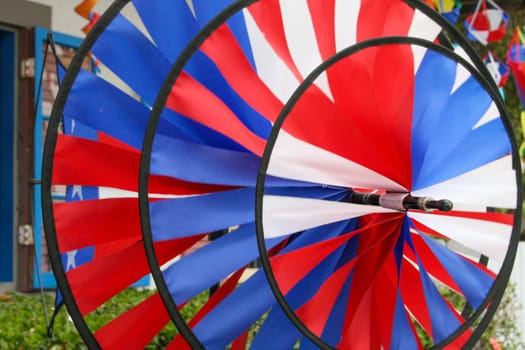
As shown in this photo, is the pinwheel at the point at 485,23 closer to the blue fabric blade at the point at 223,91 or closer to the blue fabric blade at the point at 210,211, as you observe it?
the blue fabric blade at the point at 223,91

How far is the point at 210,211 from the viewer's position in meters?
1.23

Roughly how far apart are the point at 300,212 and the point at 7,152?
2.89 meters

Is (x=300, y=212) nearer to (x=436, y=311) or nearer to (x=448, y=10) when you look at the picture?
(x=436, y=311)

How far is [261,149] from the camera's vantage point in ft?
4.17

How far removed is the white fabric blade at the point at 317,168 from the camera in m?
1.19

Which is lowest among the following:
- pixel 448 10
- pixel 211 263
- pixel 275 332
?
pixel 275 332

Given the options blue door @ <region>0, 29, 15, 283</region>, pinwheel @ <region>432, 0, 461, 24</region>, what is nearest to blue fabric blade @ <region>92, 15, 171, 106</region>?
pinwheel @ <region>432, 0, 461, 24</region>

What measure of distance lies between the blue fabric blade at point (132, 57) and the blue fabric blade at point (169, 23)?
0.05ft

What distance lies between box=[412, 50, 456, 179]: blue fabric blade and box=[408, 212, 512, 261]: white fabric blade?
0.08 m

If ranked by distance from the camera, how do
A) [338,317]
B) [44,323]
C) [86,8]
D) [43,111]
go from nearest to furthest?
[338,317] < [44,323] < [86,8] < [43,111]

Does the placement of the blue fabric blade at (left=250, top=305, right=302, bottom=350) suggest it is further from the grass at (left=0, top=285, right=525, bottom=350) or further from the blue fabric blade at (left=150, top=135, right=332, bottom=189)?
the grass at (left=0, top=285, right=525, bottom=350)

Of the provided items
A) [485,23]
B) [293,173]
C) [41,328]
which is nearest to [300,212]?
[293,173]

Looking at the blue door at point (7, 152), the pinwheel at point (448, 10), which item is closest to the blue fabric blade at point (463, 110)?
the pinwheel at point (448, 10)

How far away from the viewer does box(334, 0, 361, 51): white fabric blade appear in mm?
1345
